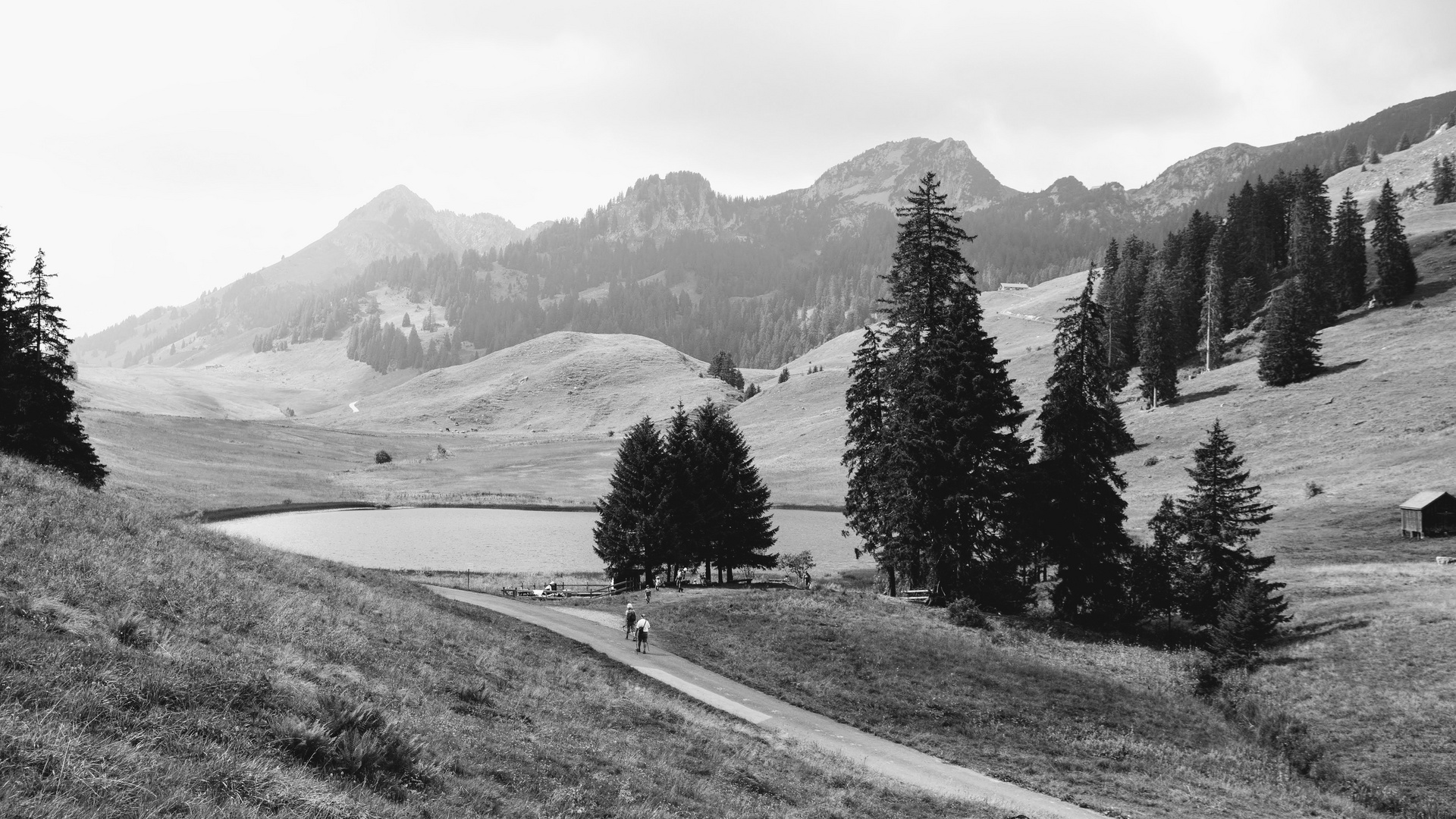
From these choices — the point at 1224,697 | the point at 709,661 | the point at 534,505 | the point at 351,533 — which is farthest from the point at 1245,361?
the point at 351,533

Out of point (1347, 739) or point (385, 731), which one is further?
point (1347, 739)

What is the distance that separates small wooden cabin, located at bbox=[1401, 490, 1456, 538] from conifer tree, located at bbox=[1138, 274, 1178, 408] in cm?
4641

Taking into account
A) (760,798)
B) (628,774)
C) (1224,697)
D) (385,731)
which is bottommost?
(1224,697)

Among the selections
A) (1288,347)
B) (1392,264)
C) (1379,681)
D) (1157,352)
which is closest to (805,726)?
(1379,681)

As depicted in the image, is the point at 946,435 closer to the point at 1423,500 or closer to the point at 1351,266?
the point at 1423,500

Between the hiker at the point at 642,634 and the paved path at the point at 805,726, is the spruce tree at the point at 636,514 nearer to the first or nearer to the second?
the paved path at the point at 805,726

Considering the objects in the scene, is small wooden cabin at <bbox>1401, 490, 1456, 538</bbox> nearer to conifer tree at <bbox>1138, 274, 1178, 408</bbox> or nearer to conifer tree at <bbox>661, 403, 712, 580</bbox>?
conifer tree at <bbox>661, 403, 712, 580</bbox>

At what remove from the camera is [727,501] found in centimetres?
4981

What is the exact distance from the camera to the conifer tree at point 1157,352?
92.2 meters

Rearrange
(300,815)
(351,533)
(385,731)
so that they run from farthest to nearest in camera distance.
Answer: (351,533)
(385,731)
(300,815)

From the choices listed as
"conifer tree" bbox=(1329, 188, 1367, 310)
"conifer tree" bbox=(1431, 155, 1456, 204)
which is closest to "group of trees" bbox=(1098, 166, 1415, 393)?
"conifer tree" bbox=(1329, 188, 1367, 310)

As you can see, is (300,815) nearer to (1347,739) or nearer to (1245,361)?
(1347,739)

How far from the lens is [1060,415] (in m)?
38.2

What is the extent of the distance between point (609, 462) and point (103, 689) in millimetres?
125390
